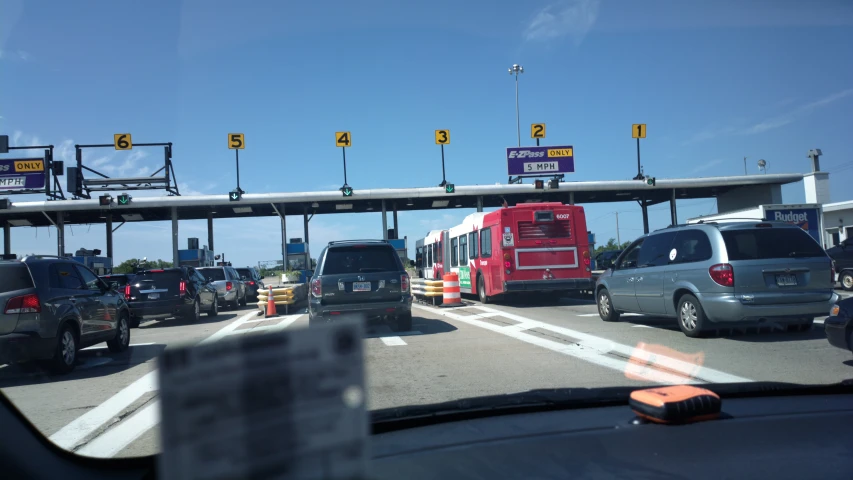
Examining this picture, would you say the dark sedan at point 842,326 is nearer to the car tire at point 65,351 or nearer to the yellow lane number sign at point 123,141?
the car tire at point 65,351

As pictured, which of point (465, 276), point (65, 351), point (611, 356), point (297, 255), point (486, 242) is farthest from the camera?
point (297, 255)

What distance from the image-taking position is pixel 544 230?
16828 millimetres

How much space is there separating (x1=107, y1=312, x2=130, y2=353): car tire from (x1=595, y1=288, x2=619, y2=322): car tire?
9281 mm

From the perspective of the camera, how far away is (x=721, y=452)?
2701 millimetres

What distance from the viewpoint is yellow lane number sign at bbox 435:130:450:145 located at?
1415 inches

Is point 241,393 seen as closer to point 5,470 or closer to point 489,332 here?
point 5,470

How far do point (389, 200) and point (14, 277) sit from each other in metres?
32.3

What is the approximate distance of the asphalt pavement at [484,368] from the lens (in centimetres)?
525

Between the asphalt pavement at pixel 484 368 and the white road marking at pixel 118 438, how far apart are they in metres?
0.01

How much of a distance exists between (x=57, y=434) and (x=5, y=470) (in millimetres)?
2455

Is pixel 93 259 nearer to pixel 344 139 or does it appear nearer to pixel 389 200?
pixel 344 139

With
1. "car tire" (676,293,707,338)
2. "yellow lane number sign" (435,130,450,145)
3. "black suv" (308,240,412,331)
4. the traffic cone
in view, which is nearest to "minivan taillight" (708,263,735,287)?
"car tire" (676,293,707,338)

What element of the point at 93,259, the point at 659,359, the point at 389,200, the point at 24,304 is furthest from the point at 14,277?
the point at 389,200

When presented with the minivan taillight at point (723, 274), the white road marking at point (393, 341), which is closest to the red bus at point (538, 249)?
the white road marking at point (393, 341)
